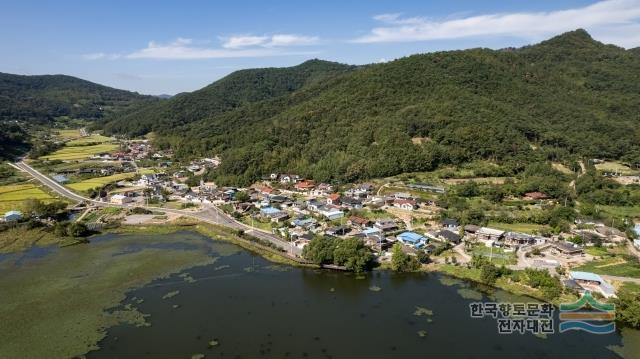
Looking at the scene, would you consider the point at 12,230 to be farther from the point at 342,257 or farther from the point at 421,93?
the point at 421,93

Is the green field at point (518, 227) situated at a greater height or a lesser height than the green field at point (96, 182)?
lesser

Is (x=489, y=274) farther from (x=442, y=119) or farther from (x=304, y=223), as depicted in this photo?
(x=442, y=119)

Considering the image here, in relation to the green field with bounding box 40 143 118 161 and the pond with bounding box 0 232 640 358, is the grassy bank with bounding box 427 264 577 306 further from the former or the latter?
the green field with bounding box 40 143 118 161

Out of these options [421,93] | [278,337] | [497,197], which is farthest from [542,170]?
[278,337]

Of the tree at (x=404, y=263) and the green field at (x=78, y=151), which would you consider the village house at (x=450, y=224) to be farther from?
the green field at (x=78, y=151)

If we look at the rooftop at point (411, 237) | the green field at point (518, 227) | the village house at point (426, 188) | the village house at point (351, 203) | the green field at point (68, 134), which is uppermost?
the green field at point (68, 134)

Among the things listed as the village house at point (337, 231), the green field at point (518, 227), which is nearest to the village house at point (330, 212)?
the village house at point (337, 231)
